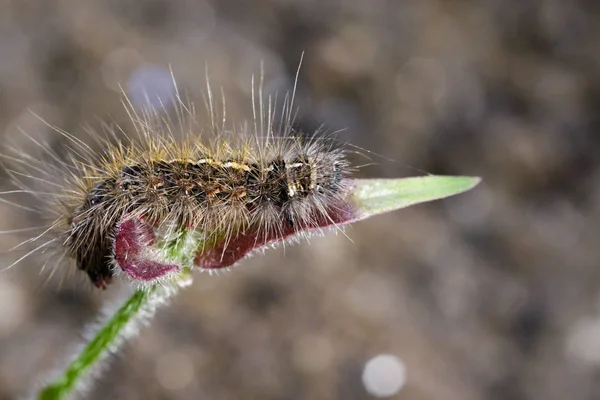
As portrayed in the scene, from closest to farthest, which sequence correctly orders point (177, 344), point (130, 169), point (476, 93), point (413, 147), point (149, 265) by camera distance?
point (149, 265) < point (130, 169) < point (177, 344) < point (413, 147) < point (476, 93)

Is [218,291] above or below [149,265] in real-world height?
above

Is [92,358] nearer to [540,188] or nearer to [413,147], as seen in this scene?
[413,147]

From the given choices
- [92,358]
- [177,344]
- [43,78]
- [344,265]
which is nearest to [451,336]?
[344,265]

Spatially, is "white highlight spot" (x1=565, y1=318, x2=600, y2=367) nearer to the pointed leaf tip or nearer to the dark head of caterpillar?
the pointed leaf tip

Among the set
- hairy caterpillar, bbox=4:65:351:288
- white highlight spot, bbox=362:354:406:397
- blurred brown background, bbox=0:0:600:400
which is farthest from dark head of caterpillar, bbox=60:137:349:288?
white highlight spot, bbox=362:354:406:397

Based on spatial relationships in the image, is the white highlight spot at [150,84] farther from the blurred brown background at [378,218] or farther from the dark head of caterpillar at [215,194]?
the dark head of caterpillar at [215,194]

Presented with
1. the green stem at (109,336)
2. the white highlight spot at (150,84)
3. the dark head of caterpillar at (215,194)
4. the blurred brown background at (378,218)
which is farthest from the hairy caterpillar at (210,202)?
the white highlight spot at (150,84)
